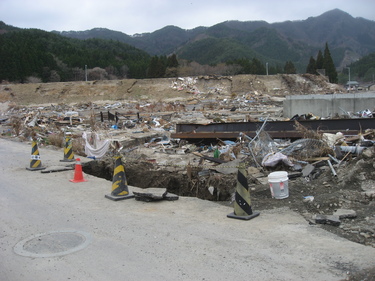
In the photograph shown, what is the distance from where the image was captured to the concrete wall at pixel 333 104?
1814 cm

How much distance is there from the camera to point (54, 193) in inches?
310

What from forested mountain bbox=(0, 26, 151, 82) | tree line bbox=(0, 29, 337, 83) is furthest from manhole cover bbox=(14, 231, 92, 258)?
forested mountain bbox=(0, 26, 151, 82)

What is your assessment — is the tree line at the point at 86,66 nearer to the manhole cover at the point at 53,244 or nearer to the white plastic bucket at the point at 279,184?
the white plastic bucket at the point at 279,184

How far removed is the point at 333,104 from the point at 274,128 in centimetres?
648

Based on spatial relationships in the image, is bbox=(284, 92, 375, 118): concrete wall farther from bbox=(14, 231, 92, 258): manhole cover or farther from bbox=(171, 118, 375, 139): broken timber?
bbox=(14, 231, 92, 258): manhole cover

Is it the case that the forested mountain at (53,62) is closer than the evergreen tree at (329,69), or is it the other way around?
the forested mountain at (53,62)

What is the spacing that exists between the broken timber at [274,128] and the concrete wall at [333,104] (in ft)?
18.0

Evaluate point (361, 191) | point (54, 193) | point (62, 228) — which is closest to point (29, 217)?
point (62, 228)

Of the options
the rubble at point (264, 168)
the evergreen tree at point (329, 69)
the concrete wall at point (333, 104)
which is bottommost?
the rubble at point (264, 168)

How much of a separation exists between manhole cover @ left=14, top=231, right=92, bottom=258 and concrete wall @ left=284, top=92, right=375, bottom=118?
1552cm

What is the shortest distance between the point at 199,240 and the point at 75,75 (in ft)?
286

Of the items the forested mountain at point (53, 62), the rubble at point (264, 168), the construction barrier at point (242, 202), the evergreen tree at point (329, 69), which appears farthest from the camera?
the evergreen tree at point (329, 69)

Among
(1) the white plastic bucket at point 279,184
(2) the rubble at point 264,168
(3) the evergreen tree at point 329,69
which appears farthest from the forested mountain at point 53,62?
(1) the white plastic bucket at point 279,184

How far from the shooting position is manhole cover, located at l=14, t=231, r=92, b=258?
4634 millimetres
